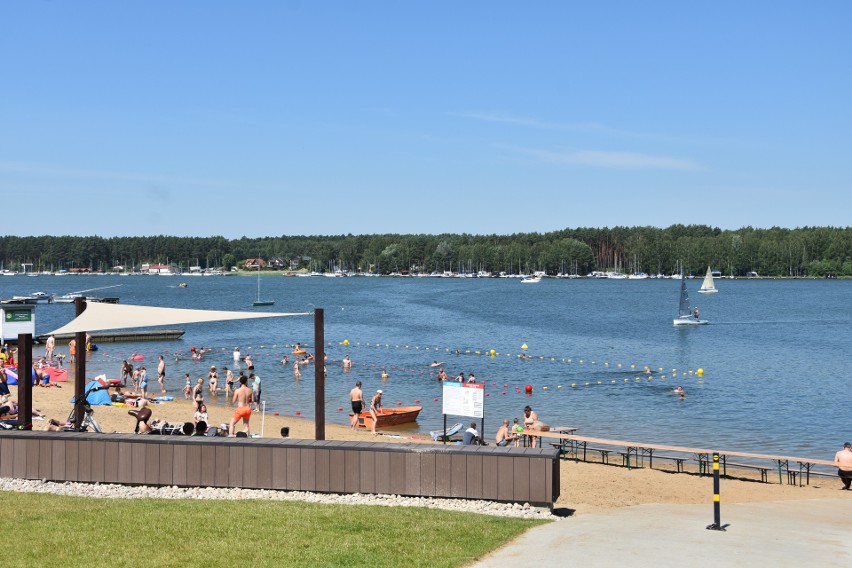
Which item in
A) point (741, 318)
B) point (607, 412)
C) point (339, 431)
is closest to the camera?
point (339, 431)

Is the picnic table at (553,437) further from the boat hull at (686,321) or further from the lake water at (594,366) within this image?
the boat hull at (686,321)

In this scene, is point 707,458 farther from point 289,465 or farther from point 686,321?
point 686,321


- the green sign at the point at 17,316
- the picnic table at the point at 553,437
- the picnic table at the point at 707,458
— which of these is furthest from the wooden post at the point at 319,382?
the green sign at the point at 17,316

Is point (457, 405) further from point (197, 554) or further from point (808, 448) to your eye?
point (808, 448)

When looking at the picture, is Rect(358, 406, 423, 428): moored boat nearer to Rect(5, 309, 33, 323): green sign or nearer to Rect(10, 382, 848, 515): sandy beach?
Rect(10, 382, 848, 515): sandy beach

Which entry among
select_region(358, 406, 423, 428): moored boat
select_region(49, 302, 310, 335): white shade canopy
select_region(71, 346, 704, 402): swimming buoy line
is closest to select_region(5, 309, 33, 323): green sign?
select_region(71, 346, 704, 402): swimming buoy line

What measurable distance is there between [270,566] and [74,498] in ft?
17.1

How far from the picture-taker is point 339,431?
27016 mm

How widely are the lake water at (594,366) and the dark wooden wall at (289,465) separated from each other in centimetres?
1540

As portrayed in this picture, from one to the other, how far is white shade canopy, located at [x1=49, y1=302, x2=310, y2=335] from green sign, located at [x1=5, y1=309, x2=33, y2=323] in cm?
2618

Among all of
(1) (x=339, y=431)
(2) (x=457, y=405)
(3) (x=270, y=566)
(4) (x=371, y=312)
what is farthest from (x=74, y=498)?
(4) (x=371, y=312)

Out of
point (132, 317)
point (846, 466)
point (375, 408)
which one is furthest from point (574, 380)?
point (132, 317)

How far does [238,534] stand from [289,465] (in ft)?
10.9

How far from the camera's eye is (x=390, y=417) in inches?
1142
